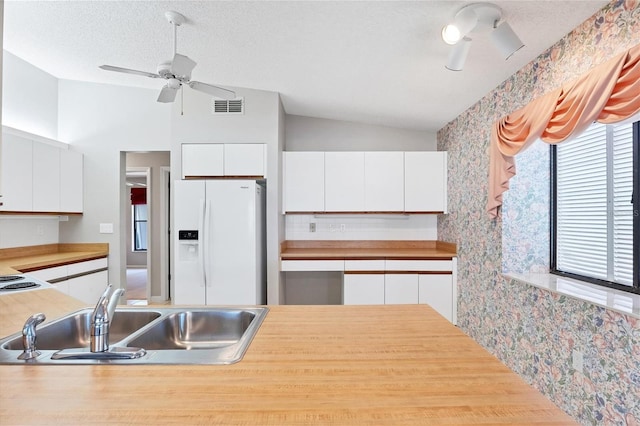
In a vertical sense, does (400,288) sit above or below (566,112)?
below

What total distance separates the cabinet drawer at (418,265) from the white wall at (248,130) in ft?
3.84

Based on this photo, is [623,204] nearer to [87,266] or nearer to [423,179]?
[423,179]

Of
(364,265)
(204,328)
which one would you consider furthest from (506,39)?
(364,265)

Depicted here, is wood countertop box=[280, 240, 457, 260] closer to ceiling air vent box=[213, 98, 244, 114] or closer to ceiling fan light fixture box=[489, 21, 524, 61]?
ceiling air vent box=[213, 98, 244, 114]

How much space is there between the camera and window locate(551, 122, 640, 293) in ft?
6.59

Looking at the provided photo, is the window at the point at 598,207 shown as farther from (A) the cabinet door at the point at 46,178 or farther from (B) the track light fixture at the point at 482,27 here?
(A) the cabinet door at the point at 46,178

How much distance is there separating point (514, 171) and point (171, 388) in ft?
8.46

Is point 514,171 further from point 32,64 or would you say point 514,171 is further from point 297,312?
point 32,64

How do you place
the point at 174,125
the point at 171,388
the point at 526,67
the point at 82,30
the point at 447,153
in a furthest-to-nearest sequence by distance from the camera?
the point at 447,153, the point at 174,125, the point at 82,30, the point at 526,67, the point at 171,388

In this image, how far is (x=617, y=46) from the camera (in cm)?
175

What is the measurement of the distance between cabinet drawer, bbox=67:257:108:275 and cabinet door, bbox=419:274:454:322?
3.56m

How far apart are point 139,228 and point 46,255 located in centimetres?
539

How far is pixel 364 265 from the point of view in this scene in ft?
12.0

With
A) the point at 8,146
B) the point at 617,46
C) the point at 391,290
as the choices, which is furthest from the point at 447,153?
the point at 8,146
